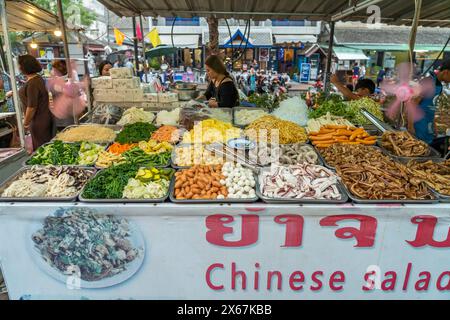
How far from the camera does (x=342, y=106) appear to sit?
15.0 feet

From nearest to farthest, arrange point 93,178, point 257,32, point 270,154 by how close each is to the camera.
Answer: point 93,178 < point 270,154 < point 257,32

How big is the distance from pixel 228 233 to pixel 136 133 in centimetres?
188

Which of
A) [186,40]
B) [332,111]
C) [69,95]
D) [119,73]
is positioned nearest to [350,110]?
[332,111]

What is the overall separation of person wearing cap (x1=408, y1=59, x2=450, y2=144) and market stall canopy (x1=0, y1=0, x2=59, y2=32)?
21.3ft

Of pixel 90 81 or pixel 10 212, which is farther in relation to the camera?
pixel 90 81

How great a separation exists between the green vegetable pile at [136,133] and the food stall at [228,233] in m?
0.83

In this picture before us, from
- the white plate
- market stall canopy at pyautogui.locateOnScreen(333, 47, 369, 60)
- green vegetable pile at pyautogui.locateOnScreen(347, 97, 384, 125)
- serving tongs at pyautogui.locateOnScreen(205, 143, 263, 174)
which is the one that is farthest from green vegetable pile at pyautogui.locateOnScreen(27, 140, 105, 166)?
market stall canopy at pyautogui.locateOnScreen(333, 47, 369, 60)

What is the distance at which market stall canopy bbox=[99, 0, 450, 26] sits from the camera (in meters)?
4.84

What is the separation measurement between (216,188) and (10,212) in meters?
1.51

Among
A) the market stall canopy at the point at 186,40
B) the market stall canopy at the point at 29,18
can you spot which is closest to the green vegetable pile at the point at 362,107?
the market stall canopy at the point at 29,18

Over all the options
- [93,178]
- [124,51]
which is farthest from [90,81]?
[124,51]

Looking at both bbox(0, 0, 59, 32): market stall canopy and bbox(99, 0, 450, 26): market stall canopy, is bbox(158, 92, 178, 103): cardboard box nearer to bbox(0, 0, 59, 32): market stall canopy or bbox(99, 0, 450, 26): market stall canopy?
bbox(99, 0, 450, 26): market stall canopy

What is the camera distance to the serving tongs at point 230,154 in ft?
8.92
